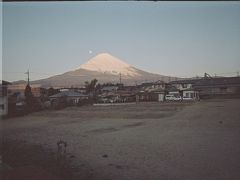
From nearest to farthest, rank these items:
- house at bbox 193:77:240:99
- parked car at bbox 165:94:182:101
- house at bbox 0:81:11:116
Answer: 1. house at bbox 0:81:11:116
2. parked car at bbox 165:94:182:101
3. house at bbox 193:77:240:99

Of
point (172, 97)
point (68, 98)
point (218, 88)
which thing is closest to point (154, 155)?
point (68, 98)

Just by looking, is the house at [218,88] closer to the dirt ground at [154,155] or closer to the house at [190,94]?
the house at [190,94]

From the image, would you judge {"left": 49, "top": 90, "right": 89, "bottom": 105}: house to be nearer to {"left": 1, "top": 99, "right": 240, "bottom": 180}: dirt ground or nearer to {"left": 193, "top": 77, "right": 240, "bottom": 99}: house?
{"left": 193, "top": 77, "right": 240, "bottom": 99}: house

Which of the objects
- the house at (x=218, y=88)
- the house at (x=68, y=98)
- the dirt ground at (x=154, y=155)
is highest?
the house at (x=218, y=88)

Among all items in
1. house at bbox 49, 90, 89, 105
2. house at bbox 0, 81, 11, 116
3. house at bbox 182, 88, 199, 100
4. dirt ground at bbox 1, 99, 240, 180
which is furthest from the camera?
house at bbox 182, 88, 199, 100

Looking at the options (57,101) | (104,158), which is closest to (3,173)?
(104,158)

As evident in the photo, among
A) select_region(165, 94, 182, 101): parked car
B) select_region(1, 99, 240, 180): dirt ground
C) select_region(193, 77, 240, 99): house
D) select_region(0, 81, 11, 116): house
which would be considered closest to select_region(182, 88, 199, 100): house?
select_region(165, 94, 182, 101): parked car

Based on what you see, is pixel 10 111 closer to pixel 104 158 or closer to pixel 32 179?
pixel 104 158

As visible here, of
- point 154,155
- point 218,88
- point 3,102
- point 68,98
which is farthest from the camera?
point 218,88

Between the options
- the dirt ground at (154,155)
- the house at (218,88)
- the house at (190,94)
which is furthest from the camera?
the house at (218,88)

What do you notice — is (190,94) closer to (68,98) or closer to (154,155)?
(68,98)

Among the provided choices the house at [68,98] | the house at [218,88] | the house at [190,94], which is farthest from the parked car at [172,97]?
the house at [68,98]

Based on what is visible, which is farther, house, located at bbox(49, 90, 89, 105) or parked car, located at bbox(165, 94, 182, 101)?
parked car, located at bbox(165, 94, 182, 101)

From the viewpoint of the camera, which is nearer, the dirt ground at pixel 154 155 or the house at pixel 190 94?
the dirt ground at pixel 154 155
